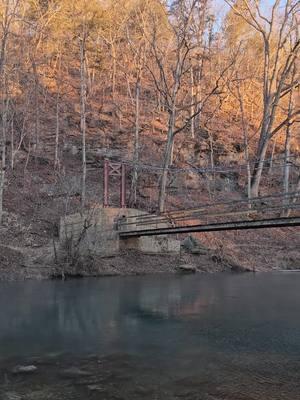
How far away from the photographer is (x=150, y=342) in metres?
6.49

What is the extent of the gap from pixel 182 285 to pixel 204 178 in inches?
482

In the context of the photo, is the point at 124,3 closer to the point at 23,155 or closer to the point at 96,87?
the point at 96,87

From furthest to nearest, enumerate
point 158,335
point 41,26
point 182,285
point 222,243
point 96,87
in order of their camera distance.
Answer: point 96,87
point 41,26
point 222,243
point 182,285
point 158,335

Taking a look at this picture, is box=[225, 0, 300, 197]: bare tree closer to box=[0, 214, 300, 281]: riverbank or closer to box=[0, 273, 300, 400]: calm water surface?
box=[0, 214, 300, 281]: riverbank

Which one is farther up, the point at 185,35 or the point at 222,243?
the point at 185,35

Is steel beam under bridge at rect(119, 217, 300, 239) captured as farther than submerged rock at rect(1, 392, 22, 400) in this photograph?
Yes

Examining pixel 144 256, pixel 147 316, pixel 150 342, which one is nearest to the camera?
pixel 150 342

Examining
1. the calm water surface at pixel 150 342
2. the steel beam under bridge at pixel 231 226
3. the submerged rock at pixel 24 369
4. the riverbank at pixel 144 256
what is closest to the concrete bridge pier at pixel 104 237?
the riverbank at pixel 144 256

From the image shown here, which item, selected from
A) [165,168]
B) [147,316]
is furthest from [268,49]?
[147,316]

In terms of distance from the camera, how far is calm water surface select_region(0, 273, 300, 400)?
4.53 metres

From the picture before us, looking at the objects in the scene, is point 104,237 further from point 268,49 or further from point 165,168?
point 268,49

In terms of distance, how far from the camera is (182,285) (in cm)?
1269

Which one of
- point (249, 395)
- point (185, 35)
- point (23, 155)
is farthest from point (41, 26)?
point (249, 395)

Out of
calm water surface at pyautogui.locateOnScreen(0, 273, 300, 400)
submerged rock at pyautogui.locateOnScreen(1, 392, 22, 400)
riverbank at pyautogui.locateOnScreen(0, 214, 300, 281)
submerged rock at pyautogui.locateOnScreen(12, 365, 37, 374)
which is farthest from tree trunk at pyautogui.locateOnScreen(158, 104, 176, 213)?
submerged rock at pyautogui.locateOnScreen(1, 392, 22, 400)
